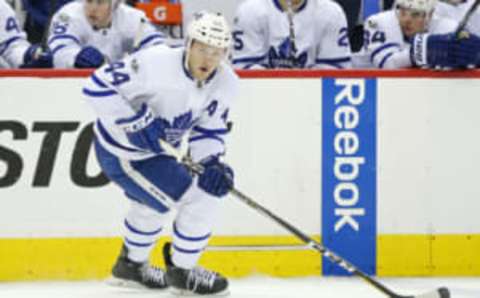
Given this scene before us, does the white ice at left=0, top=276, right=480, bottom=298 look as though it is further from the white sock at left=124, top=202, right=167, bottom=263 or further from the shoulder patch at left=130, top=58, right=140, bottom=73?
the shoulder patch at left=130, top=58, right=140, bottom=73

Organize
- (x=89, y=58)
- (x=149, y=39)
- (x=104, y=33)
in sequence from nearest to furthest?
(x=89, y=58) < (x=149, y=39) < (x=104, y=33)

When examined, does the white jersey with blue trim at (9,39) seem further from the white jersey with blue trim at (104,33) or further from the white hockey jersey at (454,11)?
the white hockey jersey at (454,11)

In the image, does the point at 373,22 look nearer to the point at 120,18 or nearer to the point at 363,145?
the point at 363,145

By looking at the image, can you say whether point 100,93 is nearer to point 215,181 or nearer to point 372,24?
point 215,181

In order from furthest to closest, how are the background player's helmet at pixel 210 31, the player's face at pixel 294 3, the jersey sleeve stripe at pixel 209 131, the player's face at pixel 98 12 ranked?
the player's face at pixel 294 3 → the player's face at pixel 98 12 → the jersey sleeve stripe at pixel 209 131 → the background player's helmet at pixel 210 31

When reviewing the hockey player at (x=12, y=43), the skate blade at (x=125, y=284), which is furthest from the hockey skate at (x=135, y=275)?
the hockey player at (x=12, y=43)

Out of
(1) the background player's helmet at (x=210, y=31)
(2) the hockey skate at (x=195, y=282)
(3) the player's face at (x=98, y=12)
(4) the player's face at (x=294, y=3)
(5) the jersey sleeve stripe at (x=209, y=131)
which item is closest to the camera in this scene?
(1) the background player's helmet at (x=210, y=31)

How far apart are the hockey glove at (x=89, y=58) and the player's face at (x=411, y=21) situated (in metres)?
1.24

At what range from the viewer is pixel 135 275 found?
5.13 m

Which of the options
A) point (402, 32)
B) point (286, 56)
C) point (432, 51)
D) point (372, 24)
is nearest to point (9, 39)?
point (286, 56)

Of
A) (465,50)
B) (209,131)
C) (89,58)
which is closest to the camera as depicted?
(209,131)

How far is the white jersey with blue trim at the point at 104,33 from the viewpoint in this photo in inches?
226

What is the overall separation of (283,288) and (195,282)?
1.21ft

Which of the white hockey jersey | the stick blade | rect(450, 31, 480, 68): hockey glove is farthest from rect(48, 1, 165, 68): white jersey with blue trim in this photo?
the stick blade
